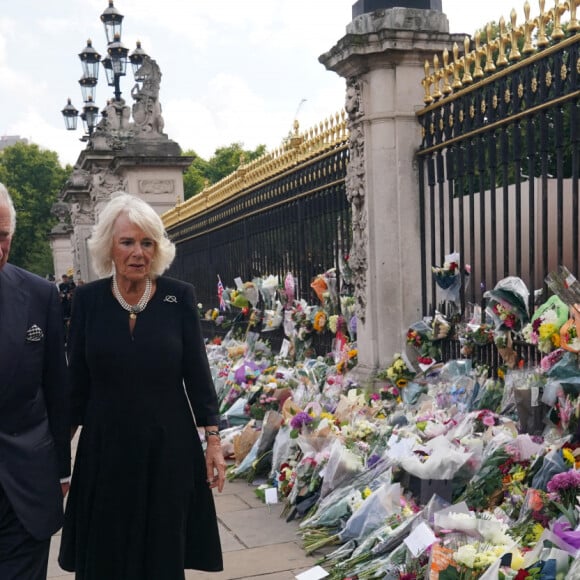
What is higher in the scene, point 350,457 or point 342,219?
point 342,219

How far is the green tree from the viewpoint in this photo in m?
52.0

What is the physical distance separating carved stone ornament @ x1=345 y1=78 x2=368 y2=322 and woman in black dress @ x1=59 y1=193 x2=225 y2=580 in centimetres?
313

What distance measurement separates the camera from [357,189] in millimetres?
6398

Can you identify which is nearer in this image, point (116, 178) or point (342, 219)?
point (342, 219)

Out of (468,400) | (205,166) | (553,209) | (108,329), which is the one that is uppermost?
(205,166)

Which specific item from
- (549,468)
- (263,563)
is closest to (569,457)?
(549,468)

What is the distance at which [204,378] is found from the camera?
135 inches

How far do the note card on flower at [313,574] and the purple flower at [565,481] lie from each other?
1337 millimetres

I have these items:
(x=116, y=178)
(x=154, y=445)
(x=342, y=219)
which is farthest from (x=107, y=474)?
(x=116, y=178)

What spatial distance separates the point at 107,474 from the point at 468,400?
8.14 feet

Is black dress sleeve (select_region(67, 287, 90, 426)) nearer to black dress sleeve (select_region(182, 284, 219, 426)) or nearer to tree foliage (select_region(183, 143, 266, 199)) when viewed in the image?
black dress sleeve (select_region(182, 284, 219, 426))

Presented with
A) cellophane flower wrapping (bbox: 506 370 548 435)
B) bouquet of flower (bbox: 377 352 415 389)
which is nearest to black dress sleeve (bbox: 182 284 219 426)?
cellophane flower wrapping (bbox: 506 370 548 435)

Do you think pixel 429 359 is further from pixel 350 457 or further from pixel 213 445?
pixel 213 445

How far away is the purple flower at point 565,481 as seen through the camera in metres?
3.29
